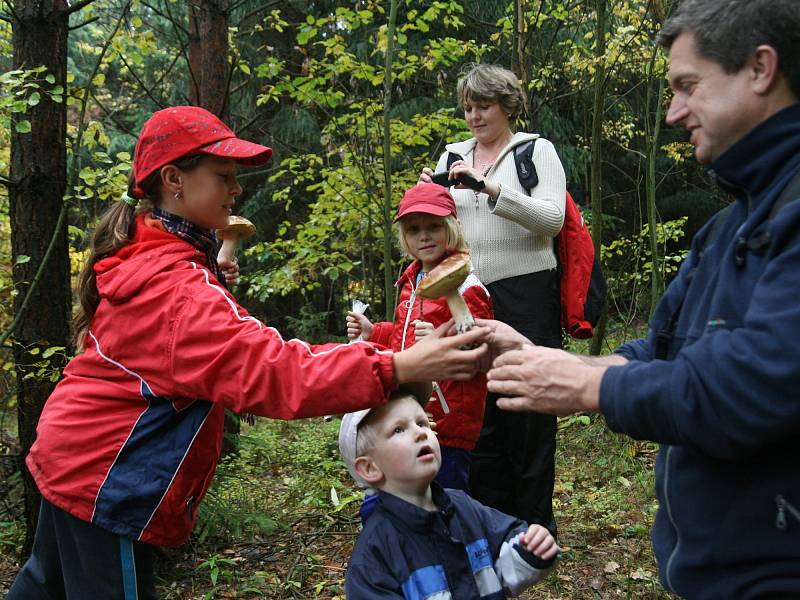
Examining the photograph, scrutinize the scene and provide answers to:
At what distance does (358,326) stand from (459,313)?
5.07 ft

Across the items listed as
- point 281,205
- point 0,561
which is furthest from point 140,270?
point 281,205

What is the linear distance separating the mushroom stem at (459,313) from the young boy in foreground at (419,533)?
1.29 feet

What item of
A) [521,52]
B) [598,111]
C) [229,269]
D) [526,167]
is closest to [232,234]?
[229,269]

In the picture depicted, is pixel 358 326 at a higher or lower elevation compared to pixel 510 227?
lower

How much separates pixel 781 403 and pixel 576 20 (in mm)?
9582

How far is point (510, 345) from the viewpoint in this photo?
2.51 m

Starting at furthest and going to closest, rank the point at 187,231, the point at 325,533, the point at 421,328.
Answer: the point at 325,533 < the point at 421,328 < the point at 187,231

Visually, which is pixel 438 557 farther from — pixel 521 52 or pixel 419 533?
pixel 521 52

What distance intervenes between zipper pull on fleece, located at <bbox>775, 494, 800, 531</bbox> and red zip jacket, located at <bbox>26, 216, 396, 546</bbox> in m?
1.15

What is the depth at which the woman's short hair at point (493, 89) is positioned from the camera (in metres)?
4.30

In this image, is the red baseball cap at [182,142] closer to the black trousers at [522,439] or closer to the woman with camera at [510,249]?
the woman with camera at [510,249]

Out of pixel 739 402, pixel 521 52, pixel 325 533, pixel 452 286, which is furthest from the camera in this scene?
pixel 521 52

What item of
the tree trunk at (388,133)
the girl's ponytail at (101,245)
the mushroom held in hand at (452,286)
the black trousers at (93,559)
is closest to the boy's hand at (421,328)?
the mushroom held in hand at (452,286)

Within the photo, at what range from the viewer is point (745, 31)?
1682 mm
